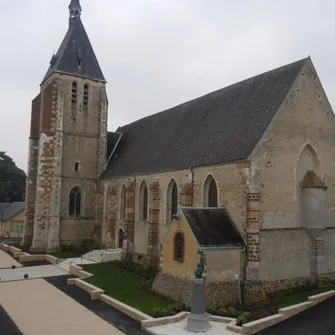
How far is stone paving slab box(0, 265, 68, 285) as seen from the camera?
21.7m

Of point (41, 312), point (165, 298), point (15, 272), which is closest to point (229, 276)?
point (165, 298)

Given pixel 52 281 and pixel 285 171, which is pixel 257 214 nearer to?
pixel 285 171

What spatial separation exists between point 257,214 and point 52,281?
12.2 metres

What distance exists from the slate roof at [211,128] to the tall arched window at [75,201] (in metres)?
3.04

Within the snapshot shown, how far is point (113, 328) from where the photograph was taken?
13016mm

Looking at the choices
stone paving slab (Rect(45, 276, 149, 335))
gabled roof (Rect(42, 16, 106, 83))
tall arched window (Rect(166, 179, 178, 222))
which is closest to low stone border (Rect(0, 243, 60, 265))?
stone paving slab (Rect(45, 276, 149, 335))

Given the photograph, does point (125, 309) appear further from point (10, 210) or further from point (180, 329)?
point (10, 210)

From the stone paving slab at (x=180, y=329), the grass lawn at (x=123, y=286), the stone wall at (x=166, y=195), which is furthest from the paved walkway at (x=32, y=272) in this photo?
the stone paving slab at (x=180, y=329)

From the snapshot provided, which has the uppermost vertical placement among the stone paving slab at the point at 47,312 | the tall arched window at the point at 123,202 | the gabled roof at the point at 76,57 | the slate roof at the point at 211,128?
the gabled roof at the point at 76,57

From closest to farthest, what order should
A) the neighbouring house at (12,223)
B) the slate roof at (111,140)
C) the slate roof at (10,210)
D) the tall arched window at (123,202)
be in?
the tall arched window at (123,202)
the slate roof at (111,140)
the neighbouring house at (12,223)
the slate roof at (10,210)

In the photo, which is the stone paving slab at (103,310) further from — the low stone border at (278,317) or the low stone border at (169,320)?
the low stone border at (278,317)

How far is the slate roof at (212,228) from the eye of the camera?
16.0 m

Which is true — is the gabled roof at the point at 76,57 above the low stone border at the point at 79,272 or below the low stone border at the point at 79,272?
above

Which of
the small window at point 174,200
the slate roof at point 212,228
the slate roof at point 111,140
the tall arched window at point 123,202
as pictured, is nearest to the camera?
the slate roof at point 212,228
